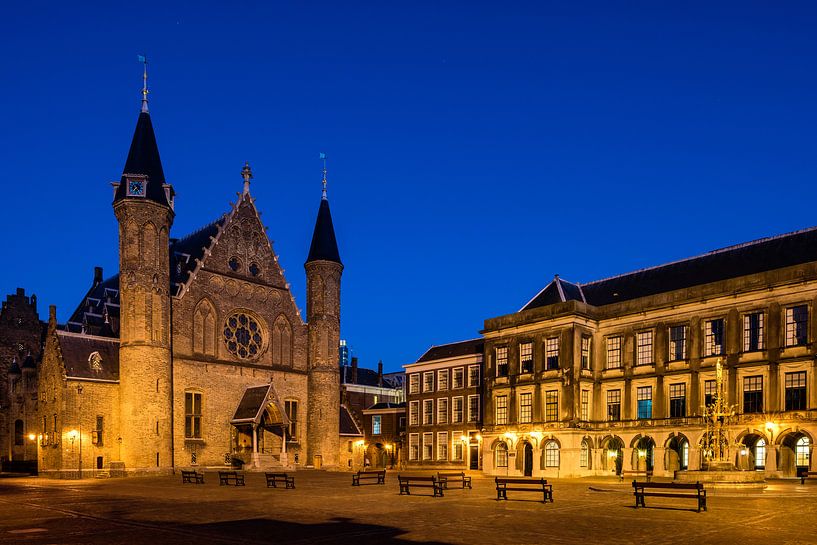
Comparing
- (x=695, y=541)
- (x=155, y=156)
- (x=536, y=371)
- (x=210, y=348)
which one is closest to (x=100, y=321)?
(x=210, y=348)

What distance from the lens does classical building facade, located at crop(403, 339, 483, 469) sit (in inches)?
2382

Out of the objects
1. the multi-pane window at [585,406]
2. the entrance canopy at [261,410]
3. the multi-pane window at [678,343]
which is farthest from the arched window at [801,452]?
the entrance canopy at [261,410]

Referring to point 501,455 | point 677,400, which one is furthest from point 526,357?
point 677,400

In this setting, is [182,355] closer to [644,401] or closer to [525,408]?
[525,408]

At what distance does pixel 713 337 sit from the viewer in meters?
42.4

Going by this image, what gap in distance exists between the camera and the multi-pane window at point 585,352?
4741 centimetres

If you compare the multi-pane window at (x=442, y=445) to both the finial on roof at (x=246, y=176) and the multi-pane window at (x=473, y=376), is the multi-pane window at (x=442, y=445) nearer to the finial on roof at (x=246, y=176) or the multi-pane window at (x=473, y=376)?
the multi-pane window at (x=473, y=376)

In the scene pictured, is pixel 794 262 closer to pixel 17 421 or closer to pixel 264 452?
pixel 264 452

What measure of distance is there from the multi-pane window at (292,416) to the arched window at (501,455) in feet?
58.5

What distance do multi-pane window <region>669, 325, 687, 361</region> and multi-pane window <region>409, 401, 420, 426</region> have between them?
2782 cm

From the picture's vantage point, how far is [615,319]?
47.3m

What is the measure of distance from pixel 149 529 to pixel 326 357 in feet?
142

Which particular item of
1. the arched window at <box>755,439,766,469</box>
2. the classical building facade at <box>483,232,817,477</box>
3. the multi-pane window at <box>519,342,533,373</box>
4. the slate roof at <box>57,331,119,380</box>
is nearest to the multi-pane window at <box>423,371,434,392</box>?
the classical building facade at <box>483,232,817,477</box>

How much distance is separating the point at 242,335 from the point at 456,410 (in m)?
19.3
